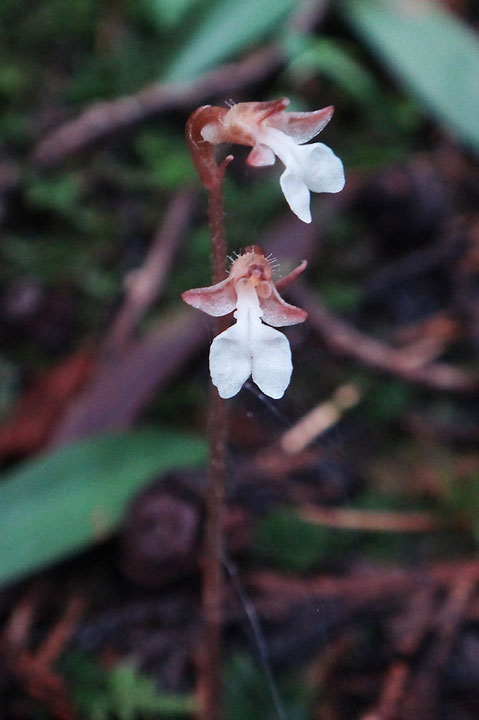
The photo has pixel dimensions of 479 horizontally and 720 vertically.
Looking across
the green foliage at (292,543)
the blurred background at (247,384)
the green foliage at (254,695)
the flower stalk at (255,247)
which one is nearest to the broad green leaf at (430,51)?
the blurred background at (247,384)

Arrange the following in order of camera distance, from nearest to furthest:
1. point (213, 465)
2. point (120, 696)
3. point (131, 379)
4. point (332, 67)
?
point (213, 465), point (120, 696), point (131, 379), point (332, 67)

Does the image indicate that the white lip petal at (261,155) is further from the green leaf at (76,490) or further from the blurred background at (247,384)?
the green leaf at (76,490)

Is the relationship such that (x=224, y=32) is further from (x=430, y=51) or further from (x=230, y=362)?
(x=230, y=362)

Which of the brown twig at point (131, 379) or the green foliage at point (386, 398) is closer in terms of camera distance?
the brown twig at point (131, 379)

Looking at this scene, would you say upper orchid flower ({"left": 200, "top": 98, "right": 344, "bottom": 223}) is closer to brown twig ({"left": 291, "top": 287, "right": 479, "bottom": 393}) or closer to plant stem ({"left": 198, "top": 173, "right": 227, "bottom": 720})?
plant stem ({"left": 198, "top": 173, "right": 227, "bottom": 720})

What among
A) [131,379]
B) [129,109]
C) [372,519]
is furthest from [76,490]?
[129,109]

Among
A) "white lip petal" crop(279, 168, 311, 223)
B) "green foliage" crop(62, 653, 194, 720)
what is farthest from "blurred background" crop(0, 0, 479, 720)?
"white lip petal" crop(279, 168, 311, 223)
